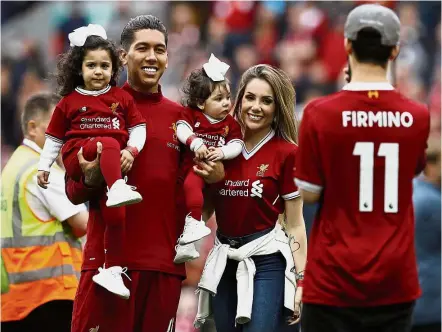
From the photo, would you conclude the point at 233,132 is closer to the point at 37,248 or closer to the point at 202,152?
the point at 202,152

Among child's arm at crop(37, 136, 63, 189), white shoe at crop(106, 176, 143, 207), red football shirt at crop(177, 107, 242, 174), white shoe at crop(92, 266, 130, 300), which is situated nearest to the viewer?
white shoe at crop(106, 176, 143, 207)

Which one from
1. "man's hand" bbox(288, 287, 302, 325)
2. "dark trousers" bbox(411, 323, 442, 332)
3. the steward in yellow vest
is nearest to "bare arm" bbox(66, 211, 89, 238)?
the steward in yellow vest

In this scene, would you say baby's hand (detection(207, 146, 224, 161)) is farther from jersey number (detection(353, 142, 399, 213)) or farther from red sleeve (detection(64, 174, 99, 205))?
jersey number (detection(353, 142, 399, 213))

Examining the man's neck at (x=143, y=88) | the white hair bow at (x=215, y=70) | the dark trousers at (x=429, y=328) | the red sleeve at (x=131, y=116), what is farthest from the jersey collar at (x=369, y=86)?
the dark trousers at (x=429, y=328)

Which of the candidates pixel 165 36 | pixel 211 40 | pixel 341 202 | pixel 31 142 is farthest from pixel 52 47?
pixel 341 202

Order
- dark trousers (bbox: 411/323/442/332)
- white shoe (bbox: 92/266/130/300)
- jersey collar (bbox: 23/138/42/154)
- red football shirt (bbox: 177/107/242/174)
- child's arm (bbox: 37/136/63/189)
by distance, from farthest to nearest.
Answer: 1. dark trousers (bbox: 411/323/442/332)
2. jersey collar (bbox: 23/138/42/154)
3. red football shirt (bbox: 177/107/242/174)
4. child's arm (bbox: 37/136/63/189)
5. white shoe (bbox: 92/266/130/300)

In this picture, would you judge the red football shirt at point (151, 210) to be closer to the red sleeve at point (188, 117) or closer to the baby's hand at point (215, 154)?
the red sleeve at point (188, 117)

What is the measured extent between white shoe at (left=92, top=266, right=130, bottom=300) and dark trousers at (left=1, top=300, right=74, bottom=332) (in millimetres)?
1595

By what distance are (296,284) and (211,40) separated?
10.9m

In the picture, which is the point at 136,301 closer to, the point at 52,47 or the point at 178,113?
the point at 178,113

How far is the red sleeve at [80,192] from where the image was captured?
22.2 ft

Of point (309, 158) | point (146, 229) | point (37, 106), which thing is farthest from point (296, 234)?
point (37, 106)

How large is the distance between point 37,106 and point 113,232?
211cm

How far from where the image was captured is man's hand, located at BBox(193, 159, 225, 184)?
6.87 m
